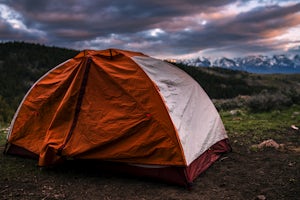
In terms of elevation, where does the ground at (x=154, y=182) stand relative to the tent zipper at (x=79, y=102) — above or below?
below

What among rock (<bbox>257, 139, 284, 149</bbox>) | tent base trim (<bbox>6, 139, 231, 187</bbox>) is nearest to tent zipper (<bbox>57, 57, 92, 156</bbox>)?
tent base trim (<bbox>6, 139, 231, 187</bbox>)

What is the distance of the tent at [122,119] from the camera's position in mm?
5926

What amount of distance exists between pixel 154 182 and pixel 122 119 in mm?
1318

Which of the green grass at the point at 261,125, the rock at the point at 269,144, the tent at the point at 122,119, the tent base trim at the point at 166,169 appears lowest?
the green grass at the point at 261,125

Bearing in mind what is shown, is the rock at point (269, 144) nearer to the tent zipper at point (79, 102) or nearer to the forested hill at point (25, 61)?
the tent zipper at point (79, 102)

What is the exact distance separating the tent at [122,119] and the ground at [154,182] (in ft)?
0.78

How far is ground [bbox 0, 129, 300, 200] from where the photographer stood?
5.43 m

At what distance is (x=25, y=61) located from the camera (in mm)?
62969

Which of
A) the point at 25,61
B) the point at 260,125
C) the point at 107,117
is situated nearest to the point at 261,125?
the point at 260,125

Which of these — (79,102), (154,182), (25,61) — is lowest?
(154,182)

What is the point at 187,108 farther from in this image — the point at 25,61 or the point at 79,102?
the point at 25,61

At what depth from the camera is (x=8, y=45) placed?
6931 centimetres

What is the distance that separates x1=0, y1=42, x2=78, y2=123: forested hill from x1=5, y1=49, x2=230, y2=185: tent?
36.1 metres

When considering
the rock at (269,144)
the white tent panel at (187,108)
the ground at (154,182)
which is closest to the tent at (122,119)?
the white tent panel at (187,108)
